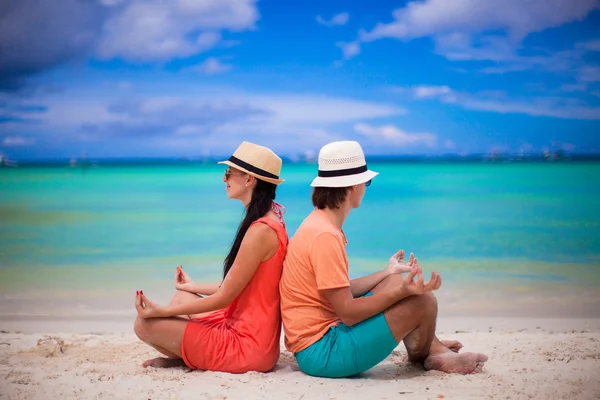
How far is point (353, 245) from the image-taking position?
33.6ft

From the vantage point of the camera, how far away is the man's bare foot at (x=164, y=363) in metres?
3.31

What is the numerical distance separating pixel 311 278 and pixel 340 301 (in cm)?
19

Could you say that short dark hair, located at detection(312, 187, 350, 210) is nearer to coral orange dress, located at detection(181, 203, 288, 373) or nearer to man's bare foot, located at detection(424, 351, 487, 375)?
coral orange dress, located at detection(181, 203, 288, 373)

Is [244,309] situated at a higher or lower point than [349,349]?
higher

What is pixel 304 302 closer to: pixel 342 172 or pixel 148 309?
pixel 342 172

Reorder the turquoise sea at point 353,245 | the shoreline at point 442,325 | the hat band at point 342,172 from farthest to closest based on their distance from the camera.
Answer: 1. the turquoise sea at point 353,245
2. the shoreline at point 442,325
3. the hat band at point 342,172

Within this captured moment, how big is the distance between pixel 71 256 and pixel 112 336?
16.6 ft

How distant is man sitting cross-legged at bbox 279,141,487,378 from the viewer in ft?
9.36

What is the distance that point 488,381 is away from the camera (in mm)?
3053

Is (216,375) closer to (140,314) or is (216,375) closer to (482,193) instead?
(140,314)

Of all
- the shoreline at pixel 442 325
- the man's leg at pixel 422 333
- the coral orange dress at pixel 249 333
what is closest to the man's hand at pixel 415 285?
the man's leg at pixel 422 333

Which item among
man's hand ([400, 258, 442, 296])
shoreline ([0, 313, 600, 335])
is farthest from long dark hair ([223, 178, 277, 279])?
shoreline ([0, 313, 600, 335])

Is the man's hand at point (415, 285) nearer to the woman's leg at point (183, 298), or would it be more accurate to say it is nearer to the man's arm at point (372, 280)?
the man's arm at point (372, 280)

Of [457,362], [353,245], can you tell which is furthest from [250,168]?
[353,245]
